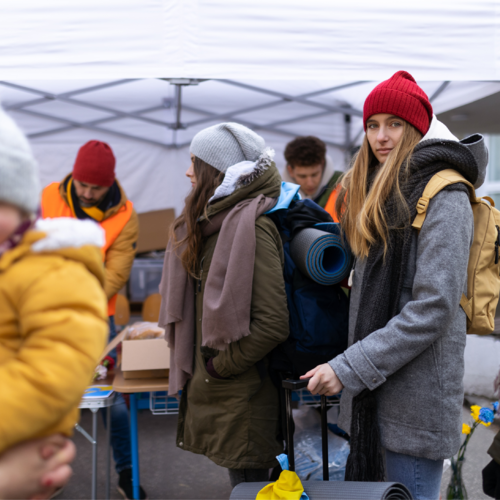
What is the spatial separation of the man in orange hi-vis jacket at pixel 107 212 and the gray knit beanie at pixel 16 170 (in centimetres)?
219

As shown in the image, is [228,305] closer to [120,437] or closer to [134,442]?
[134,442]

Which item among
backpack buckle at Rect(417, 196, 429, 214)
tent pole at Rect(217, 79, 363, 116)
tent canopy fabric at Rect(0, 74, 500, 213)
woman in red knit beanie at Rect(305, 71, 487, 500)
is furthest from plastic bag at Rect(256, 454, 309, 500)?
tent pole at Rect(217, 79, 363, 116)

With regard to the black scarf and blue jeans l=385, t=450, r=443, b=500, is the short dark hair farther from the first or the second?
blue jeans l=385, t=450, r=443, b=500

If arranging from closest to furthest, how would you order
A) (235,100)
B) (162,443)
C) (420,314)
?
(420,314) → (162,443) → (235,100)

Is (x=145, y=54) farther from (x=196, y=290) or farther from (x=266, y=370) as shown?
(x=266, y=370)

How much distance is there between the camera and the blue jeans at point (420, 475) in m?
1.40

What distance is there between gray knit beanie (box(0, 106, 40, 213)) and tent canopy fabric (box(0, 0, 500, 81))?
1519mm

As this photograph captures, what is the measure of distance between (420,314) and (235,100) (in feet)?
12.0

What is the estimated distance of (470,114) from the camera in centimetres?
372

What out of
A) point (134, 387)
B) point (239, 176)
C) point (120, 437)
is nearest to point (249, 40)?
point (239, 176)

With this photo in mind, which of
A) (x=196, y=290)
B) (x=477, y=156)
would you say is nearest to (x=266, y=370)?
(x=196, y=290)

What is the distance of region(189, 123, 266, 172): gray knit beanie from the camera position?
1.85m

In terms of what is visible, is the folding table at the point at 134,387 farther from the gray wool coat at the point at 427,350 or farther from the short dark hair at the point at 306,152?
the short dark hair at the point at 306,152

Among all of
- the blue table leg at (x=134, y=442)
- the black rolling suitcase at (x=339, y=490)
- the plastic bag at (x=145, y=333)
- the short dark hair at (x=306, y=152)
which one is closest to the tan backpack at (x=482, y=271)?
the black rolling suitcase at (x=339, y=490)
